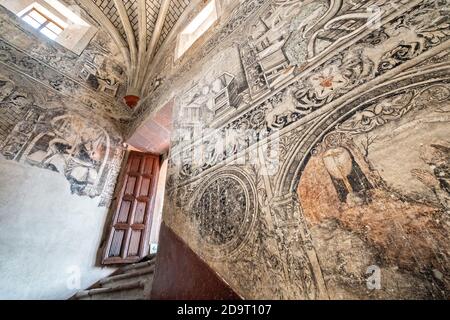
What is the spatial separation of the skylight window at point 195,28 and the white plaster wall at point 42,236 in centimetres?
394

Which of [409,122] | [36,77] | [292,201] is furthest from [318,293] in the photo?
[36,77]

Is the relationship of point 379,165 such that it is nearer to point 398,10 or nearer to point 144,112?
point 398,10

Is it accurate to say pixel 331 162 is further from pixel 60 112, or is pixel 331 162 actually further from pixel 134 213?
pixel 60 112

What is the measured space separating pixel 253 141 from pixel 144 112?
399cm

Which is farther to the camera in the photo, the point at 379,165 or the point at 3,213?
the point at 3,213

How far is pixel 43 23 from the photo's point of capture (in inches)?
213

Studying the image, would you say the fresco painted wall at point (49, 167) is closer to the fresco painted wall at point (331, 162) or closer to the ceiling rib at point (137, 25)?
the ceiling rib at point (137, 25)

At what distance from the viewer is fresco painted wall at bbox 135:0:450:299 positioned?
122 centimetres

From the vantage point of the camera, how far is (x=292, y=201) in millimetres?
1712

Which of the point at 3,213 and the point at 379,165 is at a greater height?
the point at 3,213

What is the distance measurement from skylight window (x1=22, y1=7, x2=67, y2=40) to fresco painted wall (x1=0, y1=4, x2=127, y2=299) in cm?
47

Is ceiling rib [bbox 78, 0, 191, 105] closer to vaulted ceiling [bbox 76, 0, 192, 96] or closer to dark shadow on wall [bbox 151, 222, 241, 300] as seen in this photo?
vaulted ceiling [bbox 76, 0, 192, 96]

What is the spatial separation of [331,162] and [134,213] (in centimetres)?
459

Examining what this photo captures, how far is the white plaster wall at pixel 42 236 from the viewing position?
346cm
